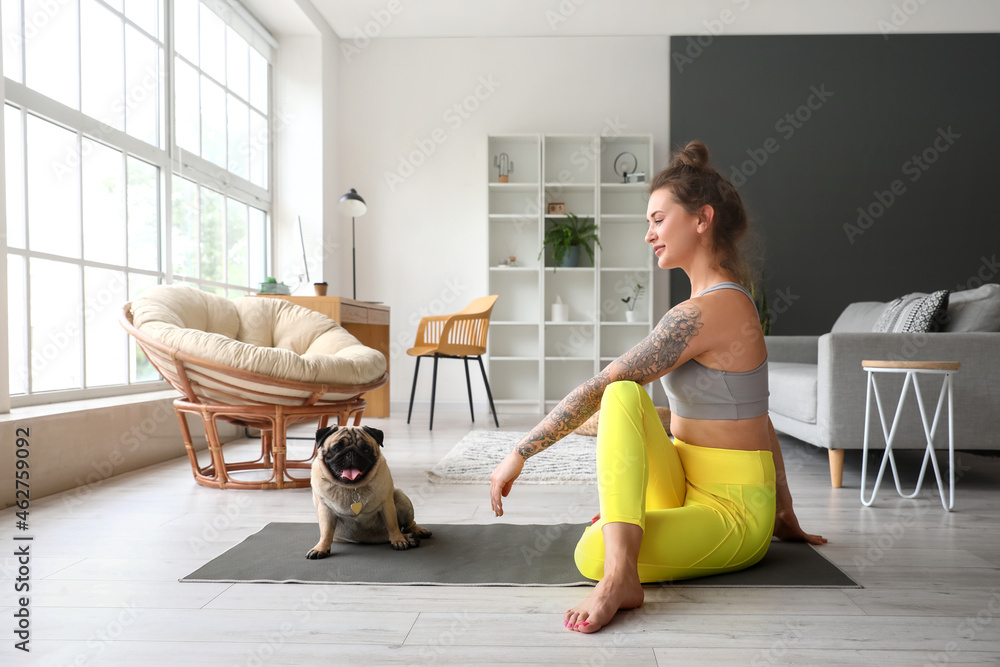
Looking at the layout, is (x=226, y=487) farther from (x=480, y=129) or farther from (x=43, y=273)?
(x=480, y=129)

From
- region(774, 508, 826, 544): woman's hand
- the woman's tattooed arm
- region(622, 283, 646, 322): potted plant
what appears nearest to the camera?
the woman's tattooed arm

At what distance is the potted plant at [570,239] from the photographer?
5.50 m

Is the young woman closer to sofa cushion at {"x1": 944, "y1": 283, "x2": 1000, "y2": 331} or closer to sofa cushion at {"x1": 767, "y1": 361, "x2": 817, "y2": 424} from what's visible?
sofa cushion at {"x1": 767, "y1": 361, "x2": 817, "y2": 424}

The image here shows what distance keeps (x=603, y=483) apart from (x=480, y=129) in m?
4.88

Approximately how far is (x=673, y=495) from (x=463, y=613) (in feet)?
1.63

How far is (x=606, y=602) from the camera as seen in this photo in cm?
132

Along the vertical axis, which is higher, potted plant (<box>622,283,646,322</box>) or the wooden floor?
potted plant (<box>622,283,646,322</box>)

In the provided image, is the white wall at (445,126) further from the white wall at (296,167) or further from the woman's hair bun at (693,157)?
the woman's hair bun at (693,157)

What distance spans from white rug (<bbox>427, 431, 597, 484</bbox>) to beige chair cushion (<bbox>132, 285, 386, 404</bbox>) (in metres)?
0.51

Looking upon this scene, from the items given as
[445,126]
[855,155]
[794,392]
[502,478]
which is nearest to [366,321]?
[445,126]

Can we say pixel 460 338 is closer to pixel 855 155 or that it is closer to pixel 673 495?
pixel 673 495

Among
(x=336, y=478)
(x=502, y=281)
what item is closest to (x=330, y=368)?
(x=336, y=478)

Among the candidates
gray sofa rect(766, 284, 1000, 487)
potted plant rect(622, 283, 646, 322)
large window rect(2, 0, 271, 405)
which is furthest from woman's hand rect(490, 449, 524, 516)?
potted plant rect(622, 283, 646, 322)

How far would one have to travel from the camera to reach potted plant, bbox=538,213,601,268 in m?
5.50
